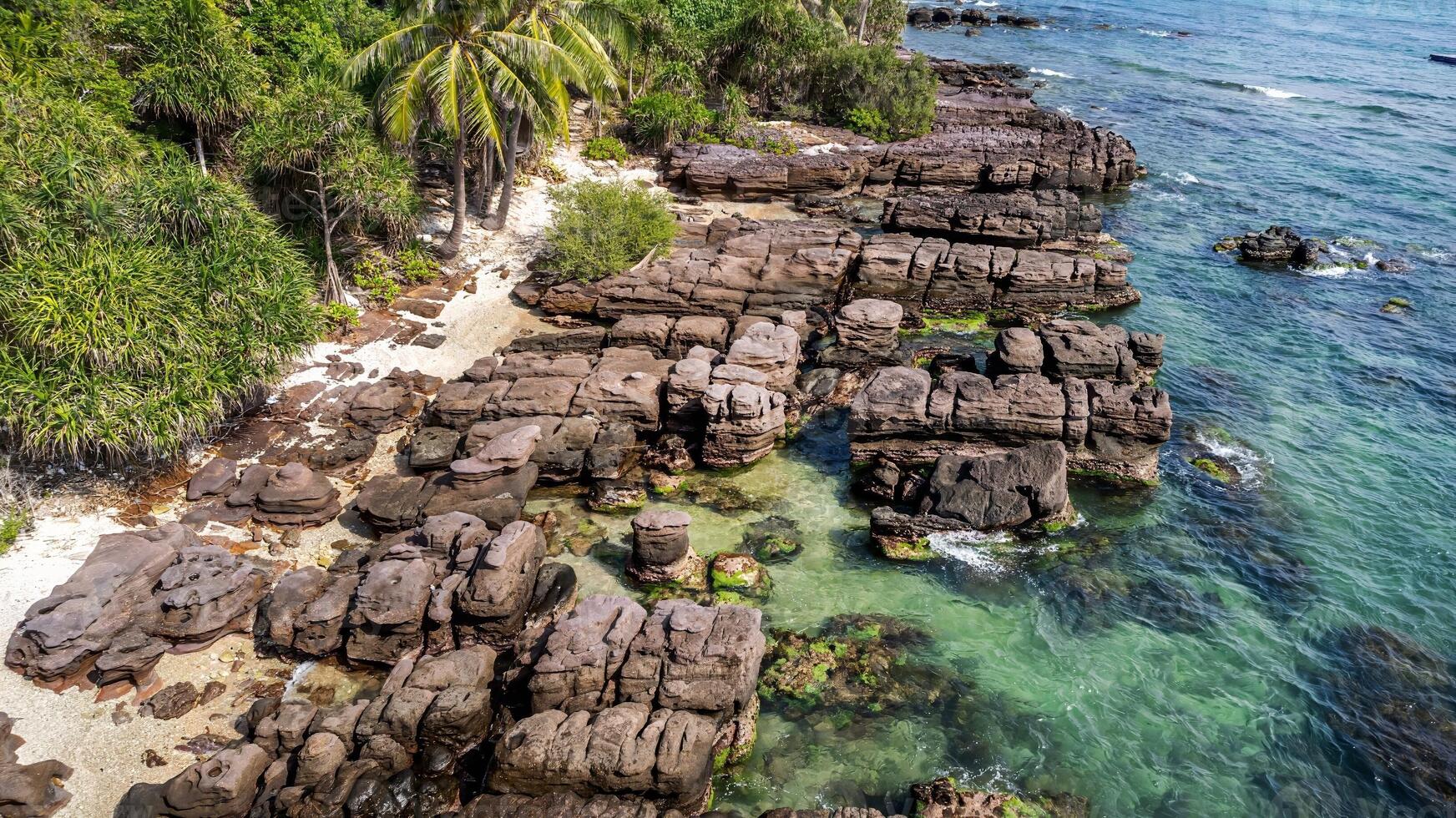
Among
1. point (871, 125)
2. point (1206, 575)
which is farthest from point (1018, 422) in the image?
point (871, 125)

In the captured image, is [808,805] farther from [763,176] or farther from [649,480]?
[763,176]

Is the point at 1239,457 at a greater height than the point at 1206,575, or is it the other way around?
the point at 1239,457

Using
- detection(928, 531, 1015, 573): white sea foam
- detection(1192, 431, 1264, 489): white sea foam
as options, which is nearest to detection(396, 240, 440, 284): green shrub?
detection(928, 531, 1015, 573): white sea foam

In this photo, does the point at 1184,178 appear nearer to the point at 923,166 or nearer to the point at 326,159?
the point at 923,166

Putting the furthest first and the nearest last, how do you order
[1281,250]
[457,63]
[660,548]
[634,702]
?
1. [1281,250]
2. [457,63]
3. [660,548]
4. [634,702]

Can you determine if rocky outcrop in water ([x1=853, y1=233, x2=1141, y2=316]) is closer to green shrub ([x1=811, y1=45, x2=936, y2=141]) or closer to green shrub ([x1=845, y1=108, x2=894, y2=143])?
green shrub ([x1=845, y1=108, x2=894, y2=143])

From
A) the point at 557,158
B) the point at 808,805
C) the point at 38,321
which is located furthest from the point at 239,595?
the point at 557,158

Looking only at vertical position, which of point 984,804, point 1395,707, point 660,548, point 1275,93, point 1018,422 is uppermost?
point 1275,93
